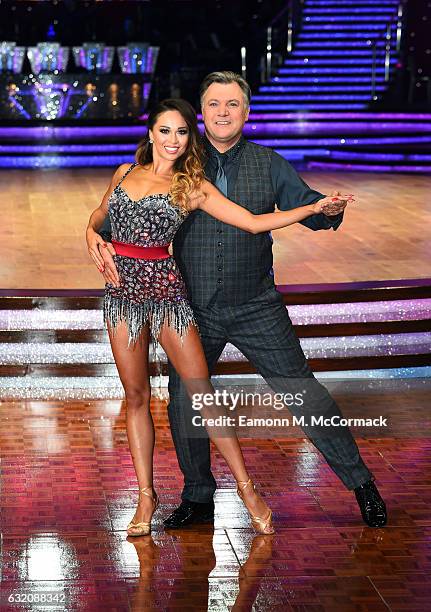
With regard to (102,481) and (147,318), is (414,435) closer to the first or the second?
(102,481)

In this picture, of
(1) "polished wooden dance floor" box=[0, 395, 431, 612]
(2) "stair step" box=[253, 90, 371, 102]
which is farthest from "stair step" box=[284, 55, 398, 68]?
(1) "polished wooden dance floor" box=[0, 395, 431, 612]

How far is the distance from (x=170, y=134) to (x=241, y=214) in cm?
34

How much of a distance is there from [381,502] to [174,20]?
13.5m

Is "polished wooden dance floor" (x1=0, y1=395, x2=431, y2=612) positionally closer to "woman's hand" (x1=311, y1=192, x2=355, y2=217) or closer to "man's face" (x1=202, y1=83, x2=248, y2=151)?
"woman's hand" (x1=311, y1=192, x2=355, y2=217)

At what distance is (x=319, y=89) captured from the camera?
15695 millimetres

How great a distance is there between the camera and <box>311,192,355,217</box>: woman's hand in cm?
373

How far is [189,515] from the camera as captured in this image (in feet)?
13.6

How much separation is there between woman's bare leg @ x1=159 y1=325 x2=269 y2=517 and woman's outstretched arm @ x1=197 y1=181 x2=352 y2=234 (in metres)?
0.37

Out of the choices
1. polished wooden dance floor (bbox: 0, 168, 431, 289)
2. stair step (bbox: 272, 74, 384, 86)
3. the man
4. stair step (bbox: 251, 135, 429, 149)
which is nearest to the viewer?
the man

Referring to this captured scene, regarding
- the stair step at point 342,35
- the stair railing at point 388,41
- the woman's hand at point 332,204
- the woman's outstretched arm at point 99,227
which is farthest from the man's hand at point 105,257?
the stair step at point 342,35

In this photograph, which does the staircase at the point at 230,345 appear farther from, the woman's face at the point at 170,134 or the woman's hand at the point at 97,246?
the woman's face at the point at 170,134

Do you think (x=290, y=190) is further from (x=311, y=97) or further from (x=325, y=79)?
(x=325, y=79)

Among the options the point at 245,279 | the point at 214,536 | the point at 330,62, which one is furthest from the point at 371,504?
the point at 330,62

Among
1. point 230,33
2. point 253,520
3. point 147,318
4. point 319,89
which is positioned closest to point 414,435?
point 253,520
